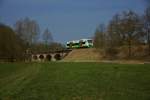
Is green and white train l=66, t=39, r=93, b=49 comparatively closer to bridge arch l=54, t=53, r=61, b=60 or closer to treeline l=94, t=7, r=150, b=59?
bridge arch l=54, t=53, r=61, b=60

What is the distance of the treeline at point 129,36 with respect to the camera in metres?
62.7

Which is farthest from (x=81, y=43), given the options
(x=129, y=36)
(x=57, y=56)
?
(x=129, y=36)

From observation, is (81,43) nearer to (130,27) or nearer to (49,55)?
(49,55)

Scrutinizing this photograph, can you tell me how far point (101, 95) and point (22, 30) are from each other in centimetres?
7440

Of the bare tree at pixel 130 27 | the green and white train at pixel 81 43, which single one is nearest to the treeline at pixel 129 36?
the bare tree at pixel 130 27

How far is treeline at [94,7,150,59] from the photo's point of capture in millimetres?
62688

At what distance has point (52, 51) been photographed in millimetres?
102750

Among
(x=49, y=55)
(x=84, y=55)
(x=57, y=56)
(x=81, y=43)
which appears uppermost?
(x=81, y=43)

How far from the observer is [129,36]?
207ft

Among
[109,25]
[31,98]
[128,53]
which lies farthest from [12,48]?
[31,98]

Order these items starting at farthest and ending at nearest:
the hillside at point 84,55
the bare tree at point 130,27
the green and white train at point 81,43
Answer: the green and white train at point 81,43 < the hillside at point 84,55 < the bare tree at point 130,27

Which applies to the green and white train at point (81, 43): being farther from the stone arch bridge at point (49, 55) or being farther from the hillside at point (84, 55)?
the hillside at point (84, 55)

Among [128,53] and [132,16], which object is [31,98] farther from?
[128,53]

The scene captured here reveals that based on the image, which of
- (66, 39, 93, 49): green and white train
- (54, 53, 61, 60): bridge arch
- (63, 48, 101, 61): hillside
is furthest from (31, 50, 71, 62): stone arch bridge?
(63, 48, 101, 61): hillside
